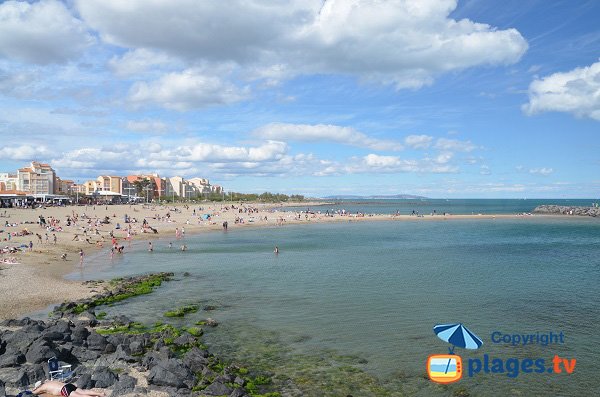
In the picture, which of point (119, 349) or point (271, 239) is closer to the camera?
point (119, 349)

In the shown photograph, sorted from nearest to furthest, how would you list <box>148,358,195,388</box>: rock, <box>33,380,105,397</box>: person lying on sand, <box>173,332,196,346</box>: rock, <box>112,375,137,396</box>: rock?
<box>33,380,105,397</box>: person lying on sand
<box>112,375,137,396</box>: rock
<box>148,358,195,388</box>: rock
<box>173,332,196,346</box>: rock

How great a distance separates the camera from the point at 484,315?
2022 centimetres

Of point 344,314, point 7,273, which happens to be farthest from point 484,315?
point 7,273

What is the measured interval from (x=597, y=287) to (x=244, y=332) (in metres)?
21.8

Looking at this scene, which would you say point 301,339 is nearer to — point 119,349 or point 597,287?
point 119,349

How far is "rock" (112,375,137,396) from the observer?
11164mm

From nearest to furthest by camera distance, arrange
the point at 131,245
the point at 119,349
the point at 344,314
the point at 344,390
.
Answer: the point at 344,390 → the point at 119,349 → the point at 344,314 → the point at 131,245

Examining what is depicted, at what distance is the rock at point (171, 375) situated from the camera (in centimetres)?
1188

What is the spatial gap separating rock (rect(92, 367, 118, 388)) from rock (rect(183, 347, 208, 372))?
7.18ft

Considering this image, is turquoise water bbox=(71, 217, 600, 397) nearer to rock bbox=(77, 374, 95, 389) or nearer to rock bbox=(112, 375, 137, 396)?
rock bbox=(112, 375, 137, 396)

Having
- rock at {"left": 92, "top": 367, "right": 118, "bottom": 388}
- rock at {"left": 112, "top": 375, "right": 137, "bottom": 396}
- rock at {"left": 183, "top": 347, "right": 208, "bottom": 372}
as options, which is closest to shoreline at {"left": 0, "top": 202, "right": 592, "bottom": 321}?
rock at {"left": 92, "top": 367, "right": 118, "bottom": 388}

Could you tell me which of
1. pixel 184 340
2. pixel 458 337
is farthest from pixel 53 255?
pixel 458 337

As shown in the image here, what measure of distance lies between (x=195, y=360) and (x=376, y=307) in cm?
1035

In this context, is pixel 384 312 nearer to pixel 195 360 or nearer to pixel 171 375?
pixel 195 360
